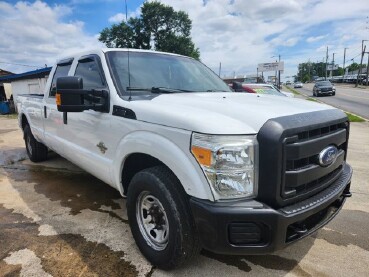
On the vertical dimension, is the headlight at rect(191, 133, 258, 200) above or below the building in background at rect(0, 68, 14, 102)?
above

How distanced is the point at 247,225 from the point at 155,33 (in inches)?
1908

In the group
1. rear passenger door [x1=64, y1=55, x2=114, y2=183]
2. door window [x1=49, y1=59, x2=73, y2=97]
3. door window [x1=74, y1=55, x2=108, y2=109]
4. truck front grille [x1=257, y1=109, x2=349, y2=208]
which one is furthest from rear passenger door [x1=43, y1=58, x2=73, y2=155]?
truck front grille [x1=257, y1=109, x2=349, y2=208]

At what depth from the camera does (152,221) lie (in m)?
2.86

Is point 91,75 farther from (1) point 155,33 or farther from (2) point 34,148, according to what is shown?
(1) point 155,33

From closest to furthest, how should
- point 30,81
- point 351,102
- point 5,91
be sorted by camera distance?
1. point 30,81
2. point 351,102
3. point 5,91

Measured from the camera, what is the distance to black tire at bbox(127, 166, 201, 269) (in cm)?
241

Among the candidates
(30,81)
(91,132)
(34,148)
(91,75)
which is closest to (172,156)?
(91,132)

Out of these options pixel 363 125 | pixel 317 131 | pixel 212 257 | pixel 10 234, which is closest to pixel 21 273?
pixel 10 234

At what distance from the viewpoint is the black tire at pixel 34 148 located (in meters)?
6.34

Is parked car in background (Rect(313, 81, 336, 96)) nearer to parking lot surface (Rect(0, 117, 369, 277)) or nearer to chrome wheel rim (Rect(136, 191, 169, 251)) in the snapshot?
parking lot surface (Rect(0, 117, 369, 277))

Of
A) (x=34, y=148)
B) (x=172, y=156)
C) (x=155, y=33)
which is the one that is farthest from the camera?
(x=155, y=33)

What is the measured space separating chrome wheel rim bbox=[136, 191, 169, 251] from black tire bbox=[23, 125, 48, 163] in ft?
13.8

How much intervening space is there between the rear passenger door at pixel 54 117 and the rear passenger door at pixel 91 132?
0.32 metres

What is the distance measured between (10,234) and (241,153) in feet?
8.91
